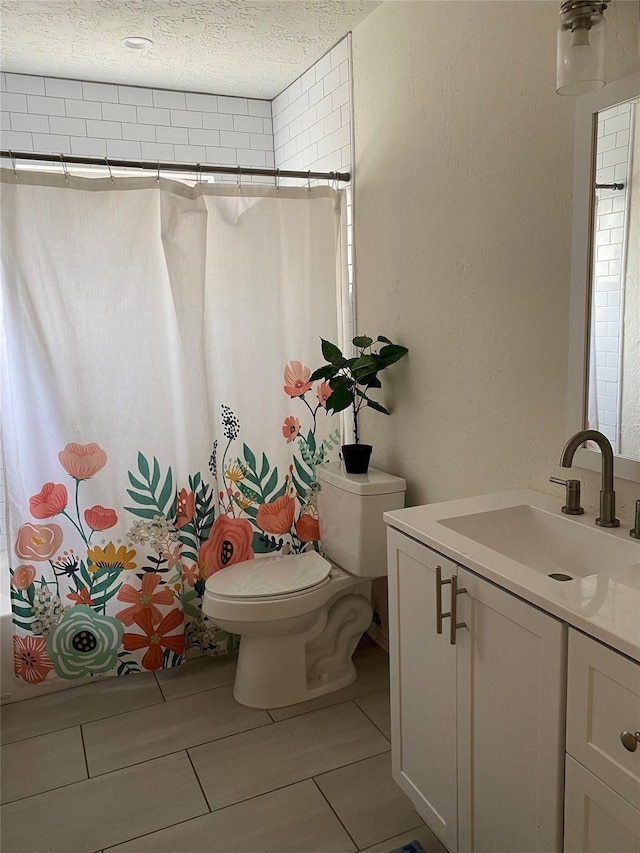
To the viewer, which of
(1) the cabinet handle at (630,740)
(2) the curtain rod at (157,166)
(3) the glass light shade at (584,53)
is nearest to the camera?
(1) the cabinet handle at (630,740)

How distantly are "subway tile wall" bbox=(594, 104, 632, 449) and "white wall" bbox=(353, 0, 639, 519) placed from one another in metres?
0.11

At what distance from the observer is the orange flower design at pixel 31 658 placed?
2.55 metres

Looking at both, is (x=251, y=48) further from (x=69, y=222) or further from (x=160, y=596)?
(x=160, y=596)

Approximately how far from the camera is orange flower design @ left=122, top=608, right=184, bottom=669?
105 inches

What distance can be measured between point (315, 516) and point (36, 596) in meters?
1.13

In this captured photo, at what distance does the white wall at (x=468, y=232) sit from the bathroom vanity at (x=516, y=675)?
22 cm

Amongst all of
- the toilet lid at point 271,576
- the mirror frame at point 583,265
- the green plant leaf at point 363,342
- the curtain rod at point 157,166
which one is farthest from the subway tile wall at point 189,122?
the mirror frame at point 583,265

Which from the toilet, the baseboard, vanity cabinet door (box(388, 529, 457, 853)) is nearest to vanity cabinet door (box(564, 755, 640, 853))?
vanity cabinet door (box(388, 529, 457, 853))

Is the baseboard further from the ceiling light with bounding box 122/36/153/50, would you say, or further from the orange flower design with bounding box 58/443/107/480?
the ceiling light with bounding box 122/36/153/50

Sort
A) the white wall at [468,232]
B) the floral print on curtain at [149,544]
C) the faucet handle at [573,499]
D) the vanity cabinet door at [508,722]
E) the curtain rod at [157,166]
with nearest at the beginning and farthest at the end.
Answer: the vanity cabinet door at [508,722], the faucet handle at [573,499], the white wall at [468,232], the curtain rod at [157,166], the floral print on curtain at [149,544]

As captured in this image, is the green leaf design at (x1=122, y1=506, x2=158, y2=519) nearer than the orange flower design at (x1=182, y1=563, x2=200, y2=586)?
Yes

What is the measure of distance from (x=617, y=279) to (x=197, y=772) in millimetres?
1893

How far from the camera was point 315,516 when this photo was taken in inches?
114

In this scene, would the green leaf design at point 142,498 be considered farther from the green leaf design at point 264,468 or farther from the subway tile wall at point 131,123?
the subway tile wall at point 131,123
